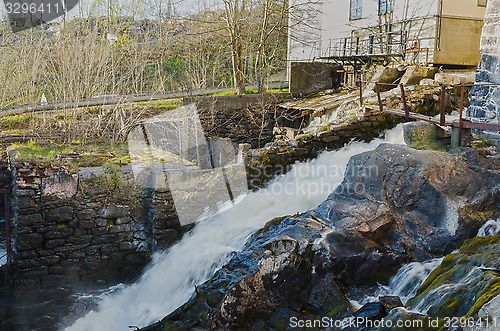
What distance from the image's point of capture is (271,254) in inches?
205

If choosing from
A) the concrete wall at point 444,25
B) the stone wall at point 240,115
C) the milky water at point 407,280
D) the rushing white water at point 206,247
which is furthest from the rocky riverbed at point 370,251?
the concrete wall at point 444,25

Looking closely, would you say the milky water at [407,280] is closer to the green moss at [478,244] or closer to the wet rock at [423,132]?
the green moss at [478,244]

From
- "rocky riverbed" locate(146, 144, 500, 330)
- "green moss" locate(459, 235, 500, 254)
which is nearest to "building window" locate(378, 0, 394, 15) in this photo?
"rocky riverbed" locate(146, 144, 500, 330)

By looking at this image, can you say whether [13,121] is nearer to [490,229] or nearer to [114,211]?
[114,211]

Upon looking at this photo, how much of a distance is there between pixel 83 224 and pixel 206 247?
258 centimetres

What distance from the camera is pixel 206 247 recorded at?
6.55 m

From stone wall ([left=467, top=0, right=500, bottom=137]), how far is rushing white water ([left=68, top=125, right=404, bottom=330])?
2.72 meters

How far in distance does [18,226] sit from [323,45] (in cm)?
1326

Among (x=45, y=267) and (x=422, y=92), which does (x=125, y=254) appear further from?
(x=422, y=92)

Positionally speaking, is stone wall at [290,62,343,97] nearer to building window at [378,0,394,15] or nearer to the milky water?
building window at [378,0,394,15]

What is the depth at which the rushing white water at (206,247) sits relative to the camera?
5.93m

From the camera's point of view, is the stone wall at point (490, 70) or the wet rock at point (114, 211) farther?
the wet rock at point (114, 211)

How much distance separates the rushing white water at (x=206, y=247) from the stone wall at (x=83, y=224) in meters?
0.61

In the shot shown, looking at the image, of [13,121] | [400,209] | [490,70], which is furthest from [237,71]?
[400,209]
